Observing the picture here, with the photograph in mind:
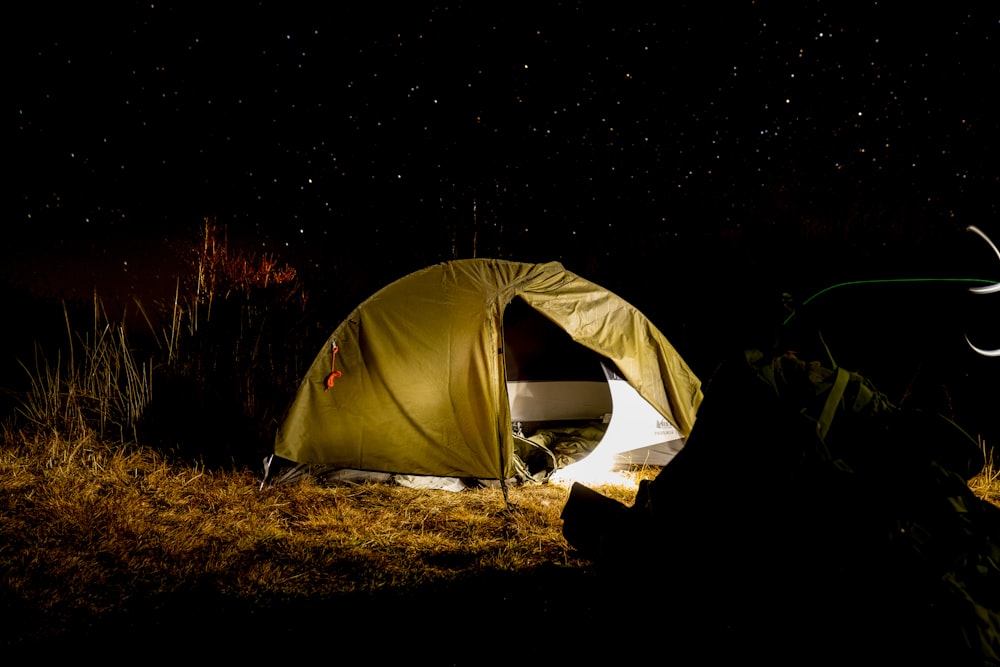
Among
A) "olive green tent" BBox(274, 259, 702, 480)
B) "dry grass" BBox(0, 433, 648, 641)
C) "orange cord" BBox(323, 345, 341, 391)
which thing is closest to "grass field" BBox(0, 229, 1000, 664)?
"dry grass" BBox(0, 433, 648, 641)

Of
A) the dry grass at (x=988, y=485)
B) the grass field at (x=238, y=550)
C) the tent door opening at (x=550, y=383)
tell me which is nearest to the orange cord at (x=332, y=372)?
the grass field at (x=238, y=550)

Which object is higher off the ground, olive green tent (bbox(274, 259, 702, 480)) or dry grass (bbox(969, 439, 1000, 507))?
olive green tent (bbox(274, 259, 702, 480))

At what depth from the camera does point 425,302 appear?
434 cm

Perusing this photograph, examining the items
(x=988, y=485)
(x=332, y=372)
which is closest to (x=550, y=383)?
(x=332, y=372)

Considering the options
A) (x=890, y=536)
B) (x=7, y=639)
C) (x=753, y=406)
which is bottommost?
(x=7, y=639)

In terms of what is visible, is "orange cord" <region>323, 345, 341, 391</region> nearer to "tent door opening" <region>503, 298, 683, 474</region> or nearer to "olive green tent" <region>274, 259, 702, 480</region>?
"olive green tent" <region>274, 259, 702, 480</region>

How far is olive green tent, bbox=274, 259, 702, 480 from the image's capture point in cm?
411

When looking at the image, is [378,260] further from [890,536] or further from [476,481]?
[890,536]

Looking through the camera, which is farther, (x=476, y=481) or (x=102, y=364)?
(x=102, y=364)

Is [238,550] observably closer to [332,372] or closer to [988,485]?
[332,372]

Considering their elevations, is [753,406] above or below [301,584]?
above

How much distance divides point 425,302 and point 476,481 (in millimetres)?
1375

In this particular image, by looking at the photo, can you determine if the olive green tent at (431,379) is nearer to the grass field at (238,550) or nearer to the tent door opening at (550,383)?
the grass field at (238,550)

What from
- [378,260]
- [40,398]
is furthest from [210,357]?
[378,260]
